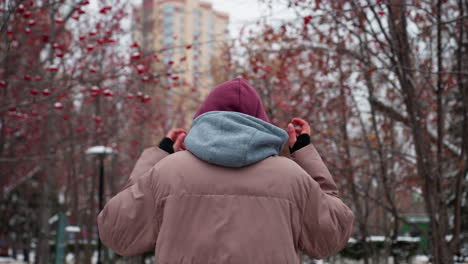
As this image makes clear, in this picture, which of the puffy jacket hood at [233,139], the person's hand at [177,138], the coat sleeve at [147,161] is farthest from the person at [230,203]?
the person's hand at [177,138]

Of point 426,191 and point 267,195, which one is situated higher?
point 267,195

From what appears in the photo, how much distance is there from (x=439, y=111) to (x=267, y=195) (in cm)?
438

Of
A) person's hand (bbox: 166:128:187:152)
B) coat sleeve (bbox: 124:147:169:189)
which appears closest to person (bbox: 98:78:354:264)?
coat sleeve (bbox: 124:147:169:189)

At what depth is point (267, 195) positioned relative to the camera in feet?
7.24

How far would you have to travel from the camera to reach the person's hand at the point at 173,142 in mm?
2611

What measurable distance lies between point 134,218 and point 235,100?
66cm

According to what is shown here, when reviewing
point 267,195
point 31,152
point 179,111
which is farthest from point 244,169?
point 179,111

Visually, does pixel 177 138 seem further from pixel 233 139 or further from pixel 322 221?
pixel 322 221

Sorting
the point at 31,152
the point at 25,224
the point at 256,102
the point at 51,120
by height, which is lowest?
the point at 25,224

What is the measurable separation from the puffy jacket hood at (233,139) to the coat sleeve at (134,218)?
0.82ft

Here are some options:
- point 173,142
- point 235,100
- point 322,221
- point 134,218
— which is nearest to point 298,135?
point 235,100

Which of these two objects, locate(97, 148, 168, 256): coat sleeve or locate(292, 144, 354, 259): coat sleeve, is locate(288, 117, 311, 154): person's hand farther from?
locate(97, 148, 168, 256): coat sleeve

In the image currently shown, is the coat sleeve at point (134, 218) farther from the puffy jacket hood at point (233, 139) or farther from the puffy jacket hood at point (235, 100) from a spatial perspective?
the puffy jacket hood at point (235, 100)

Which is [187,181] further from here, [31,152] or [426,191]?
[31,152]
